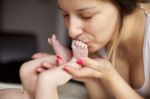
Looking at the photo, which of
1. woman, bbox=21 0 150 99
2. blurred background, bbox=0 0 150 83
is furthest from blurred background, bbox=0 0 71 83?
woman, bbox=21 0 150 99

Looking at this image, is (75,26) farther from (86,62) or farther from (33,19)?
(33,19)

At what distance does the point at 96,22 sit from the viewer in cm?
94

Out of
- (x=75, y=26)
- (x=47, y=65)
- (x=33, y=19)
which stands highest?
(x=75, y=26)

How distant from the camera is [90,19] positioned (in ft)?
3.06

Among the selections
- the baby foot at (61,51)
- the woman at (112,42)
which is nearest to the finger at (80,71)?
the woman at (112,42)

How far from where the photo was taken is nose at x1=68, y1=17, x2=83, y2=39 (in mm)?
934

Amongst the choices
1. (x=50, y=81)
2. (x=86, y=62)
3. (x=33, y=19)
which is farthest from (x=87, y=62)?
(x=33, y=19)

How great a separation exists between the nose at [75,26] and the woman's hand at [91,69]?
0.24 feet

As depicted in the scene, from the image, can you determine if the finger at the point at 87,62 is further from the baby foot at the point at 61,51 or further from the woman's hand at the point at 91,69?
the baby foot at the point at 61,51

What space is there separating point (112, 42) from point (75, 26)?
0.19m

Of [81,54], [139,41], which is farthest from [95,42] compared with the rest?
[139,41]

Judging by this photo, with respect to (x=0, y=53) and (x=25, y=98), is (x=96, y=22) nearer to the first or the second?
(x=25, y=98)

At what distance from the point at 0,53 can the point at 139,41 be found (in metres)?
1.54

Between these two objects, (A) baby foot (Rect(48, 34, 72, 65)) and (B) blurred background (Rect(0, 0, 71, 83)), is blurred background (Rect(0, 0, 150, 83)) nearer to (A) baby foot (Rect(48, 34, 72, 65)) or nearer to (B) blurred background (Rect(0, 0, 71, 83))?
(B) blurred background (Rect(0, 0, 71, 83))
